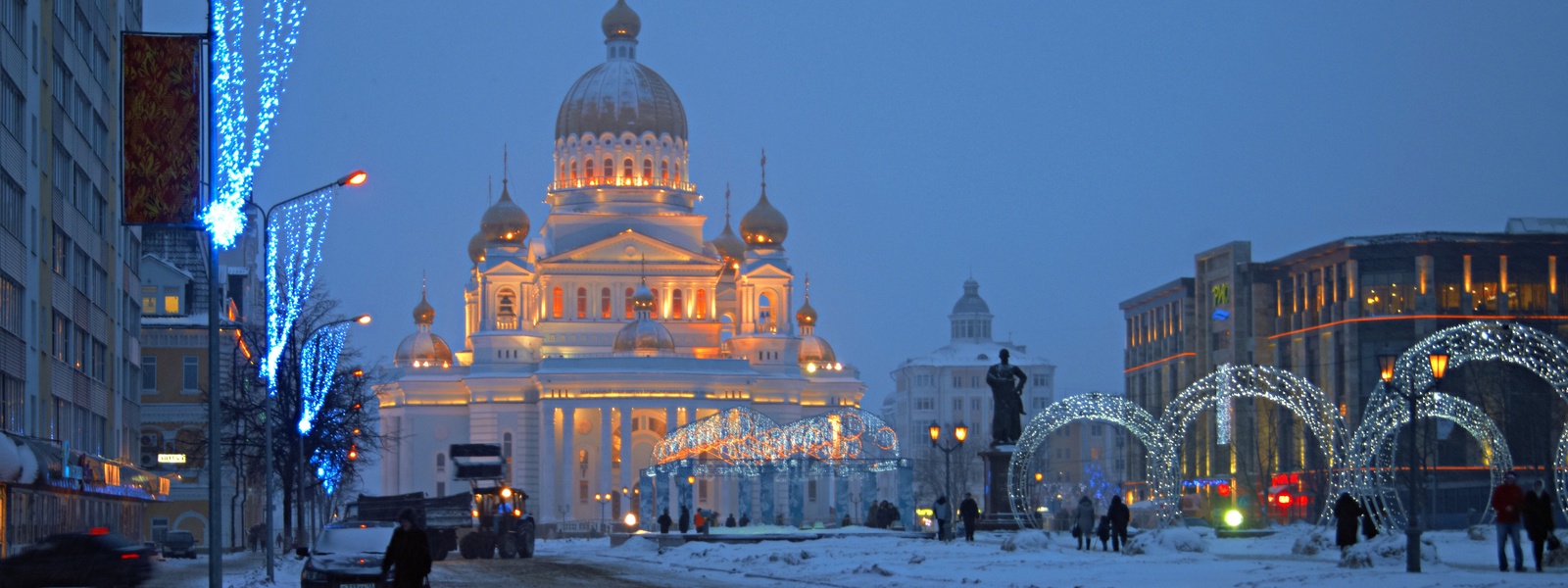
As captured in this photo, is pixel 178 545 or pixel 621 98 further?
pixel 621 98

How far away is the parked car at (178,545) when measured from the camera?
61.8m

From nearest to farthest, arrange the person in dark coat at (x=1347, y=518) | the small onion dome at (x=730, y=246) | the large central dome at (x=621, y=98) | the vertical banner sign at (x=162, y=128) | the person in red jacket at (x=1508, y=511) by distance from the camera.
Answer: the vertical banner sign at (x=162, y=128) < the person in red jacket at (x=1508, y=511) < the person in dark coat at (x=1347, y=518) < the large central dome at (x=621, y=98) < the small onion dome at (x=730, y=246)

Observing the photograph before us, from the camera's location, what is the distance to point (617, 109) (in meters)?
124

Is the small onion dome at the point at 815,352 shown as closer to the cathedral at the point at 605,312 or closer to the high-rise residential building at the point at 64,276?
the cathedral at the point at 605,312

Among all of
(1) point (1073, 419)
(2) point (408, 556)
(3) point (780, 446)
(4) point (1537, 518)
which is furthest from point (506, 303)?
(2) point (408, 556)

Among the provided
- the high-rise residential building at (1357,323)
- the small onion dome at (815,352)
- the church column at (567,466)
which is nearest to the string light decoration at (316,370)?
the high-rise residential building at (1357,323)

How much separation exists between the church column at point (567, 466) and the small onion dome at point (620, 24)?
72.8 feet

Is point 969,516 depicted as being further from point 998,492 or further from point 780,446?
point 780,446

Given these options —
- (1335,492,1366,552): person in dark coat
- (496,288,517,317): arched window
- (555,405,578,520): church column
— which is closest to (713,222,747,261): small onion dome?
(496,288,517,317): arched window

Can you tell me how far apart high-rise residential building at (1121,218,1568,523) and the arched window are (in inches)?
1582

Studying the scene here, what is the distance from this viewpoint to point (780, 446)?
8494 centimetres

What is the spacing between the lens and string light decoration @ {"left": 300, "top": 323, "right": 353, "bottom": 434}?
61.2 metres

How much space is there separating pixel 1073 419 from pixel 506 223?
80.6 m

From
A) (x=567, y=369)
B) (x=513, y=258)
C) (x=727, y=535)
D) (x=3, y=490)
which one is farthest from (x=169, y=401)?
(x=513, y=258)
